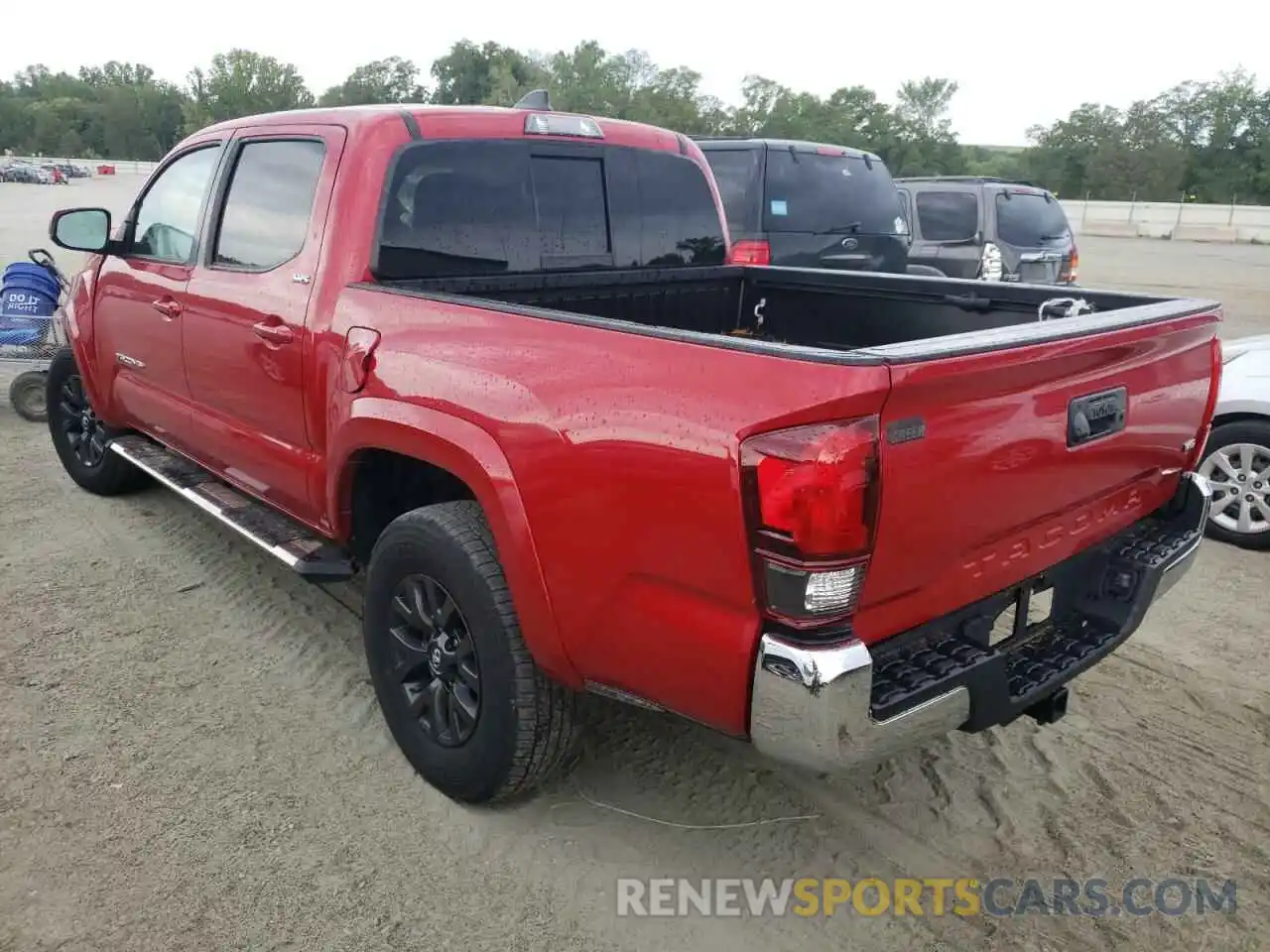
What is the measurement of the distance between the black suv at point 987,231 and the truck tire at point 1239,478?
5.22 metres

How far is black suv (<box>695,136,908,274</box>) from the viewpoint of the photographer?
25.2 ft

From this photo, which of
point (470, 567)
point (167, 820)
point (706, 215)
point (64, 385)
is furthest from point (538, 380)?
point (64, 385)

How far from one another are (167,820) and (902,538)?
226 centimetres

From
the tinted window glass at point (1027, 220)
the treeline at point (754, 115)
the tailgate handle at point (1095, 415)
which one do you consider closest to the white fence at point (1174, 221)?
the treeline at point (754, 115)

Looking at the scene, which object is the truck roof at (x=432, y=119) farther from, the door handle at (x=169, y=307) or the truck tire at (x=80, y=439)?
the truck tire at (x=80, y=439)

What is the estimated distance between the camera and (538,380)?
2449mm

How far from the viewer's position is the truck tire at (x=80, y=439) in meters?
5.46

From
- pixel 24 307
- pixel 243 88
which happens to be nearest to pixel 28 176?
pixel 243 88

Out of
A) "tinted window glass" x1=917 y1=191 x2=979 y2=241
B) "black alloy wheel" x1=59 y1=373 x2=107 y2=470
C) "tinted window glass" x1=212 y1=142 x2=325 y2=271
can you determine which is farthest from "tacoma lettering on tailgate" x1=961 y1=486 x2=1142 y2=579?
→ "tinted window glass" x1=917 y1=191 x2=979 y2=241

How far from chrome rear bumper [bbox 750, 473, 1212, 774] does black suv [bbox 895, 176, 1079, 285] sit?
7822 millimetres

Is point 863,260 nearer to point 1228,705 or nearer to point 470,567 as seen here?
point 1228,705

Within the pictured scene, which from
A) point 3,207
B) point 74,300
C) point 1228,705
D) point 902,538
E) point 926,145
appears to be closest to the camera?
point 902,538

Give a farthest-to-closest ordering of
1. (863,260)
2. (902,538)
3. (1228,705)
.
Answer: (863,260), (1228,705), (902,538)

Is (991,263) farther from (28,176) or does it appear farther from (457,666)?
(28,176)
